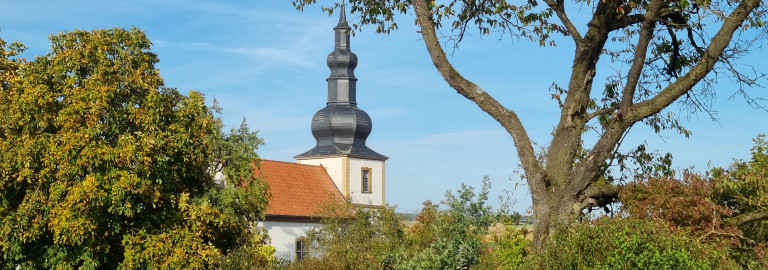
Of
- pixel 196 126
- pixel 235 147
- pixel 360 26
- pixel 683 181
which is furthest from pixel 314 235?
pixel 683 181

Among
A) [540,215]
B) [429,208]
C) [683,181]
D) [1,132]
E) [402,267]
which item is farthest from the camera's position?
[429,208]

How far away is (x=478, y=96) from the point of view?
13.9 m

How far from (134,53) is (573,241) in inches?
502

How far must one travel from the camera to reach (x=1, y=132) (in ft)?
65.8

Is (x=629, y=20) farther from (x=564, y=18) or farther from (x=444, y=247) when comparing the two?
(x=444, y=247)

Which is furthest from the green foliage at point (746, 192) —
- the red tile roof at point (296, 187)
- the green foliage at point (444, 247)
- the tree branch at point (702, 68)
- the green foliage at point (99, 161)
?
the red tile roof at point (296, 187)

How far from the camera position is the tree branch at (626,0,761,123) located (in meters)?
12.6

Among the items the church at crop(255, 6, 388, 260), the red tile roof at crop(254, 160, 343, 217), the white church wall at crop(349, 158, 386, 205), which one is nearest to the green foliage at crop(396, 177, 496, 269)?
the red tile roof at crop(254, 160, 343, 217)

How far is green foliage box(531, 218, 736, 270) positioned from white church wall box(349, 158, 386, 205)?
47.4 meters

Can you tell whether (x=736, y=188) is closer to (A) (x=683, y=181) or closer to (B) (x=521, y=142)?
(A) (x=683, y=181)

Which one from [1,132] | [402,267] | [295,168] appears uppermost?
[295,168]

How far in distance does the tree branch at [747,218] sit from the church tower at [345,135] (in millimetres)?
46636

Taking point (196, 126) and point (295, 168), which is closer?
point (196, 126)

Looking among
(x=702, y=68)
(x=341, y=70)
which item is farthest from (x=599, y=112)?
(x=341, y=70)
